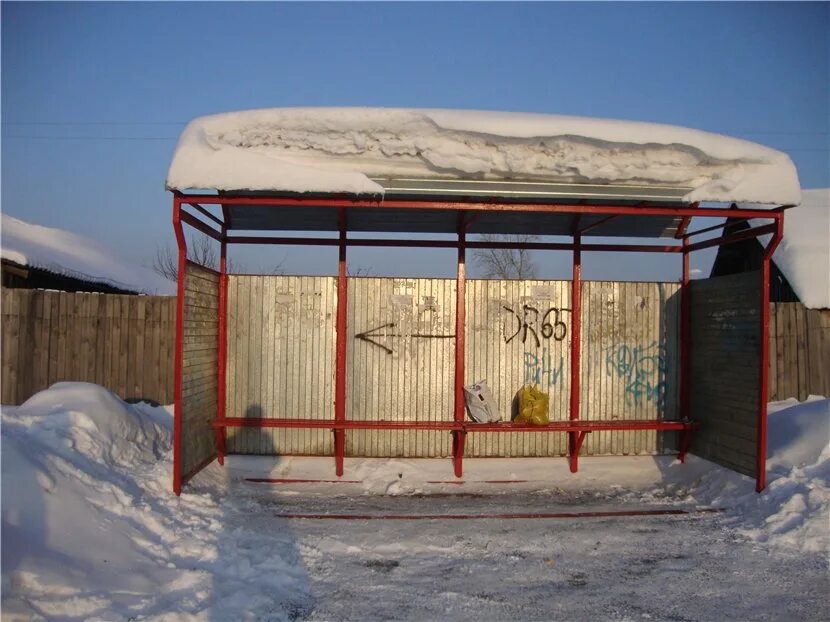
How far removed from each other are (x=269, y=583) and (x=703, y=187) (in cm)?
547

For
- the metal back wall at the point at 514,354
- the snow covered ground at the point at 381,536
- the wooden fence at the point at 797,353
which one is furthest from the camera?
the wooden fence at the point at 797,353

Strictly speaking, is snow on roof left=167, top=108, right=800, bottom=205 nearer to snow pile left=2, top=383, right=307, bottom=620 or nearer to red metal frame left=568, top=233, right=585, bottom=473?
red metal frame left=568, top=233, right=585, bottom=473

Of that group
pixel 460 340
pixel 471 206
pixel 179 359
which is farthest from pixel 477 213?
pixel 179 359

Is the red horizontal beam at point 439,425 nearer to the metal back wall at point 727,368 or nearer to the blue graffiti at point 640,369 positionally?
the metal back wall at point 727,368

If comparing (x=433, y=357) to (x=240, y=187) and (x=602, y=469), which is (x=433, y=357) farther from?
(x=240, y=187)

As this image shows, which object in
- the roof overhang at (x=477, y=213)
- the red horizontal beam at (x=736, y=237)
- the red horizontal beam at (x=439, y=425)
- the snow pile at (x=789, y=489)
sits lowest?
the snow pile at (x=789, y=489)

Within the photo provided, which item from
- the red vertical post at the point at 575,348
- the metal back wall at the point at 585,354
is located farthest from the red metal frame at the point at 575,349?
the metal back wall at the point at 585,354

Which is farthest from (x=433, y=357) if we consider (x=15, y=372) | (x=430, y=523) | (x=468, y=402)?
(x=15, y=372)

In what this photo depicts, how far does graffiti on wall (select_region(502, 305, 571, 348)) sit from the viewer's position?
8273 mm

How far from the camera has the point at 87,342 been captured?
10289 millimetres

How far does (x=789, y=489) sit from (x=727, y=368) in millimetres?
1515

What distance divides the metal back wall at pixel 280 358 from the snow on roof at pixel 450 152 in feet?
7.16

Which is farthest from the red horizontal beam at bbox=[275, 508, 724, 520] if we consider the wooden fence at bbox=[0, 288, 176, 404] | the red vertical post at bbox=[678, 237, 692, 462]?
the wooden fence at bbox=[0, 288, 176, 404]

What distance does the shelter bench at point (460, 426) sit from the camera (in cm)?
746
